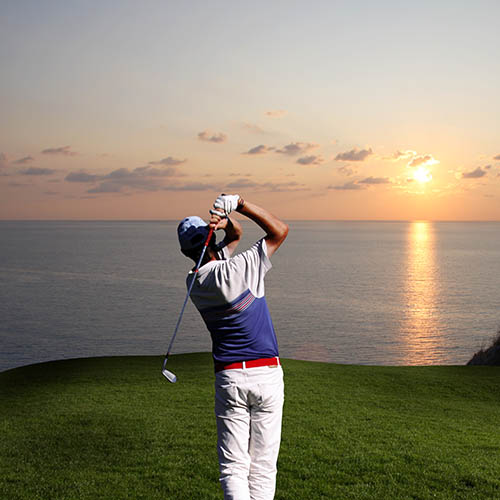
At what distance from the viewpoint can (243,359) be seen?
4137mm

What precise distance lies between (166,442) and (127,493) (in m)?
1.78

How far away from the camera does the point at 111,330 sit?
34625 millimetres

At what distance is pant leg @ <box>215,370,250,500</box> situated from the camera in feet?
13.4

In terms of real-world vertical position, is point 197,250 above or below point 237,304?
above

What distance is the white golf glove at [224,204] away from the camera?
4211 mm

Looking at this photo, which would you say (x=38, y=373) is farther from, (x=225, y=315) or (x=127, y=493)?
(x=225, y=315)

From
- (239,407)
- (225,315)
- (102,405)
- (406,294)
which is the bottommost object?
(406,294)

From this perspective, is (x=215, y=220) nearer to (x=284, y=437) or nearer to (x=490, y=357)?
(x=284, y=437)

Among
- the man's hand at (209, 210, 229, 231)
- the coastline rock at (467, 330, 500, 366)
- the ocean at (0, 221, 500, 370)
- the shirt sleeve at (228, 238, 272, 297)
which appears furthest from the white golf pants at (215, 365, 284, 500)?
the ocean at (0, 221, 500, 370)

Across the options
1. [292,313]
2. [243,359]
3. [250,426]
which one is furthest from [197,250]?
[292,313]

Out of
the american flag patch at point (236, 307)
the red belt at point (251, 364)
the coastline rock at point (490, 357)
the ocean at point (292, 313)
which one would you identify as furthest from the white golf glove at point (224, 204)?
the ocean at point (292, 313)

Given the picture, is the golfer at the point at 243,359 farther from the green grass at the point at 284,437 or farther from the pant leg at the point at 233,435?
the green grass at the point at 284,437

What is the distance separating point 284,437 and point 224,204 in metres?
5.26

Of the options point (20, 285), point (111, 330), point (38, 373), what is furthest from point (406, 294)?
point (38, 373)
